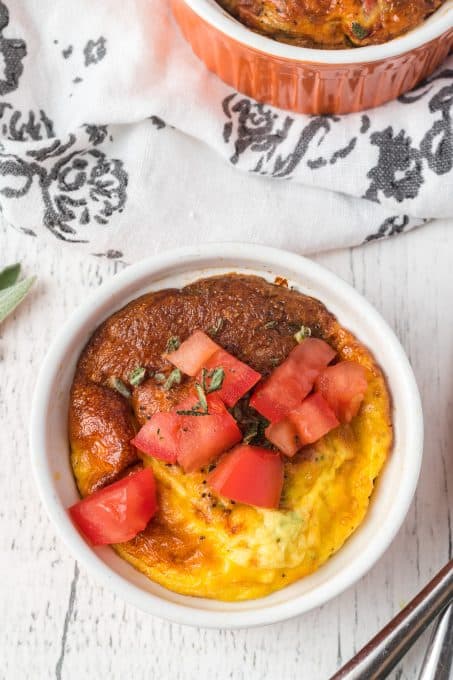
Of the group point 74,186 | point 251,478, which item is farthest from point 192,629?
point 74,186

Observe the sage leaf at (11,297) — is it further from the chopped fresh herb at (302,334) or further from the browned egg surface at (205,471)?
the chopped fresh herb at (302,334)

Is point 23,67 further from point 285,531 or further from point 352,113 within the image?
point 285,531

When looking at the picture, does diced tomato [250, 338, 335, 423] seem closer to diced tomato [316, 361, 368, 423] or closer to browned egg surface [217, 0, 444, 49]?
diced tomato [316, 361, 368, 423]

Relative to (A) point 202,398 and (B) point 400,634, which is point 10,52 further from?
(B) point 400,634

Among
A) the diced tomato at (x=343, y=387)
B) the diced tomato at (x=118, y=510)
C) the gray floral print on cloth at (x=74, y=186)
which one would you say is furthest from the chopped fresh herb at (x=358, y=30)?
the diced tomato at (x=118, y=510)

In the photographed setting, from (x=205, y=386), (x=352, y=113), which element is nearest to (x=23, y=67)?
(x=352, y=113)
